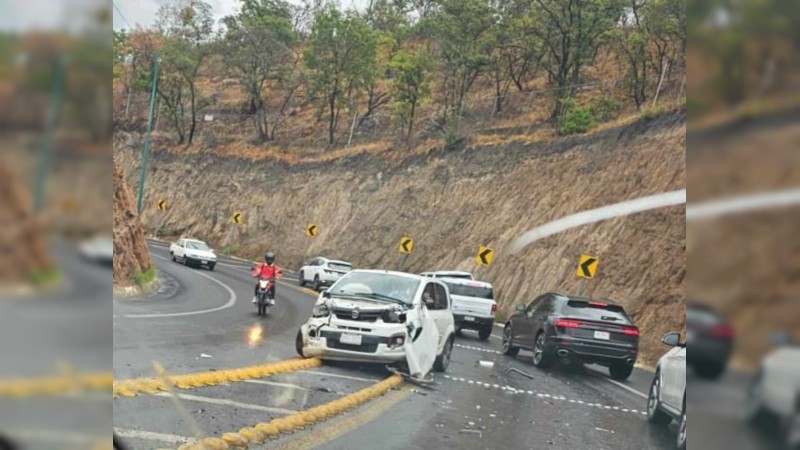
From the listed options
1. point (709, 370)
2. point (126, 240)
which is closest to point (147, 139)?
point (126, 240)

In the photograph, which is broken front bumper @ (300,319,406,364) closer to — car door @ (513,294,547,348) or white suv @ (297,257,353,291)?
white suv @ (297,257,353,291)

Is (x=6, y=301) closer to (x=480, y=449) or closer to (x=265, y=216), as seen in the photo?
(x=265, y=216)

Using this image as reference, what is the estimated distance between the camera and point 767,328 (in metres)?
1.26

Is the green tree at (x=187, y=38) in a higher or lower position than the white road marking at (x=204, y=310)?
higher

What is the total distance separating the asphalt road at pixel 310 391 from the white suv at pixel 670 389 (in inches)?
2.6

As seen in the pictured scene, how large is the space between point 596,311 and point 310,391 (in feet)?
3.15

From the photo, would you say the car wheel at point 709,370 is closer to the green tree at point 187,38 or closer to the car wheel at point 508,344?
the car wheel at point 508,344

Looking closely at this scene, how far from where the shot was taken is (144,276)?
261cm

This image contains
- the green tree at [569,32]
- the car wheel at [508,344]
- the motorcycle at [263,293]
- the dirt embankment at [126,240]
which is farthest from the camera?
the motorcycle at [263,293]

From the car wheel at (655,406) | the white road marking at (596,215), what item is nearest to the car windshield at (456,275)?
the white road marking at (596,215)

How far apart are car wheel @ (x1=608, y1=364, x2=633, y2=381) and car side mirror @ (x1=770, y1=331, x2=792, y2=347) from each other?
80 cm

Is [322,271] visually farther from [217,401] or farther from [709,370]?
[709,370]

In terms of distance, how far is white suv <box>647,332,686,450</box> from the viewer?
156cm

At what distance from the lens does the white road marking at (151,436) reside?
2348mm
